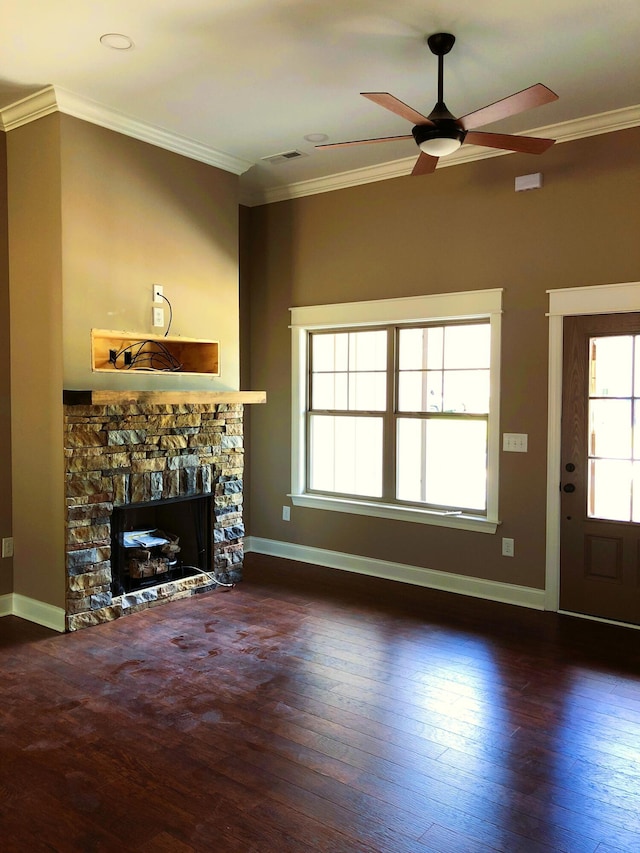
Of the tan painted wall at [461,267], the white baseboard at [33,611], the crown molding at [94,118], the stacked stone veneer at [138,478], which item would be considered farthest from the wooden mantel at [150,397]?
the crown molding at [94,118]

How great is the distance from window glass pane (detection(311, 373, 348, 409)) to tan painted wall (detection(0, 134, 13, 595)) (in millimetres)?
2402

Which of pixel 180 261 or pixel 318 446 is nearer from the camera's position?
pixel 180 261

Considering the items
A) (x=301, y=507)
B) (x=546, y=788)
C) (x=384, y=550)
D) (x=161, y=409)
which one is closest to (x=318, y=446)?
(x=301, y=507)

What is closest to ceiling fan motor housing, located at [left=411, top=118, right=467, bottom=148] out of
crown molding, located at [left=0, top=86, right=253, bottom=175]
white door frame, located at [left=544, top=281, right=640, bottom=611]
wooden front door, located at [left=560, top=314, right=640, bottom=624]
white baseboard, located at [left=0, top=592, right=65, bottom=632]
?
white door frame, located at [left=544, top=281, right=640, bottom=611]

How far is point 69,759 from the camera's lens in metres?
2.69

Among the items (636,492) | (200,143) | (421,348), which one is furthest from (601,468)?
(200,143)

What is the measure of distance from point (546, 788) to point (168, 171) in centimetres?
420

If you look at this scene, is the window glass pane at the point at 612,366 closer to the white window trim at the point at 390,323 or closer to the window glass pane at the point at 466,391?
the white window trim at the point at 390,323

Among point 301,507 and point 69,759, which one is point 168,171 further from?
point 69,759

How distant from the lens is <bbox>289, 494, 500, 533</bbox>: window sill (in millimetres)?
4777

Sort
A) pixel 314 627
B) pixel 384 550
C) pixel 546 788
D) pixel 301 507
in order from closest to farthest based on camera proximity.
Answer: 1. pixel 546 788
2. pixel 314 627
3. pixel 384 550
4. pixel 301 507

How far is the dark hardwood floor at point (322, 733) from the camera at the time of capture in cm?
228

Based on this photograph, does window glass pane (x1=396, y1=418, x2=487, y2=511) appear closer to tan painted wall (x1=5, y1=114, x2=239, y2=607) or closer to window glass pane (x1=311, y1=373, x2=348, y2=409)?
window glass pane (x1=311, y1=373, x2=348, y2=409)

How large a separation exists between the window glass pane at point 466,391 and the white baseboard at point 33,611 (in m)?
2.95
